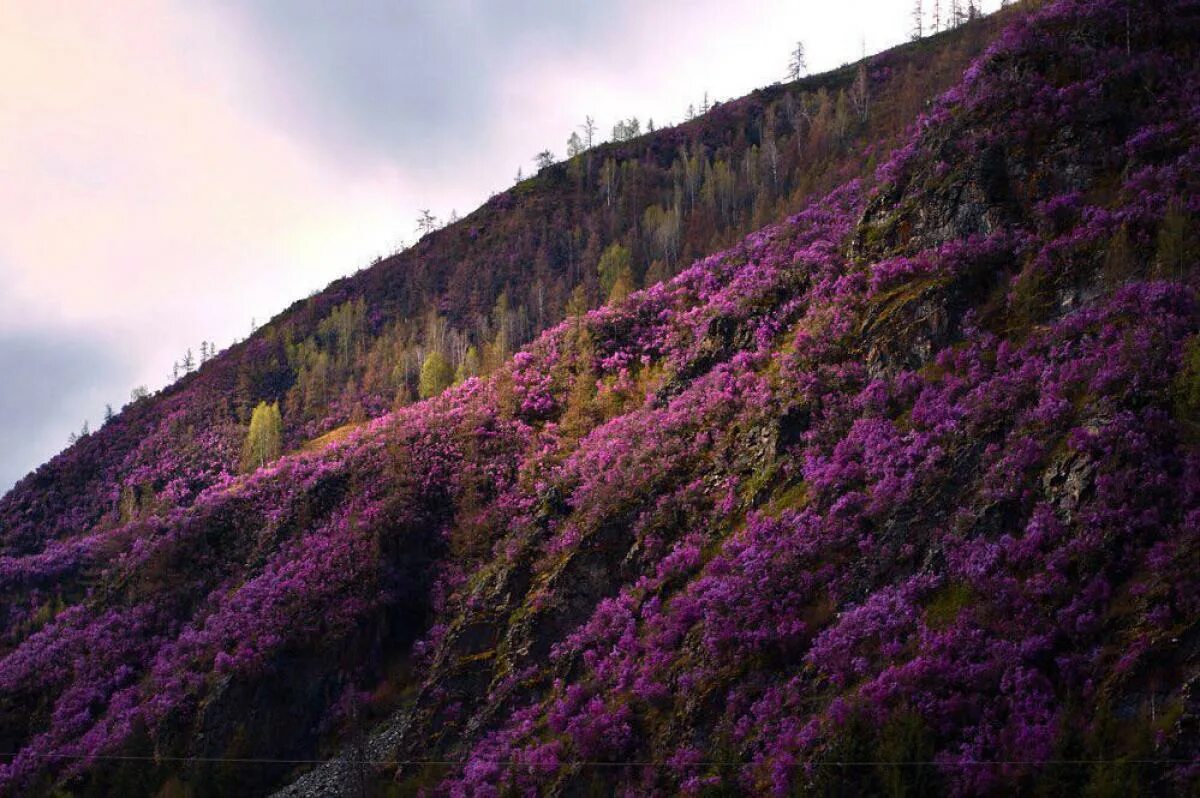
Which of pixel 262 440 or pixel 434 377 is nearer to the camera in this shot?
pixel 434 377

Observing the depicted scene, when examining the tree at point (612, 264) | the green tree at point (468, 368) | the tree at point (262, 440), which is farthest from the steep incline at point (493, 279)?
the tree at point (262, 440)

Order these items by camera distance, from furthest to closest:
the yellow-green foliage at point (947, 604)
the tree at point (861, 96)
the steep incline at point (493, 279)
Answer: the tree at point (861, 96), the steep incline at point (493, 279), the yellow-green foliage at point (947, 604)

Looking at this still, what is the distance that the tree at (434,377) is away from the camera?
309 feet

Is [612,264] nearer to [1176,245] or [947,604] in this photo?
[1176,245]

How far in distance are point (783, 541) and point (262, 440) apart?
77778mm

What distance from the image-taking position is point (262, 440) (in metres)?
96.8

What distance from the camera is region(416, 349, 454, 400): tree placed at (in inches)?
3708

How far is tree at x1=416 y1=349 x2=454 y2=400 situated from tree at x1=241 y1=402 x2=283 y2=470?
17.5m

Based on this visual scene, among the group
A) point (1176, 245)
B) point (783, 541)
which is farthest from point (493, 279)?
point (1176, 245)

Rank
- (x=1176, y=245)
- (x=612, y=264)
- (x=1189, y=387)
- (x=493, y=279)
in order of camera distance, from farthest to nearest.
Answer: (x=493, y=279) < (x=612, y=264) < (x=1176, y=245) < (x=1189, y=387)

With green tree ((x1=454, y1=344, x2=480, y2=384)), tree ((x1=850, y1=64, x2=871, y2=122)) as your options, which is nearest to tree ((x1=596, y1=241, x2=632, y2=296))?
green tree ((x1=454, y1=344, x2=480, y2=384))

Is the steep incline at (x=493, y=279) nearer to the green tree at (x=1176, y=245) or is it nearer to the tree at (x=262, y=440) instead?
the tree at (x=262, y=440)

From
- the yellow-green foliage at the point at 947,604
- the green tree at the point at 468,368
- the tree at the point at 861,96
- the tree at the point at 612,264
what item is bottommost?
the yellow-green foliage at the point at 947,604

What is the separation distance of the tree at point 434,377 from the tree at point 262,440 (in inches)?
688
